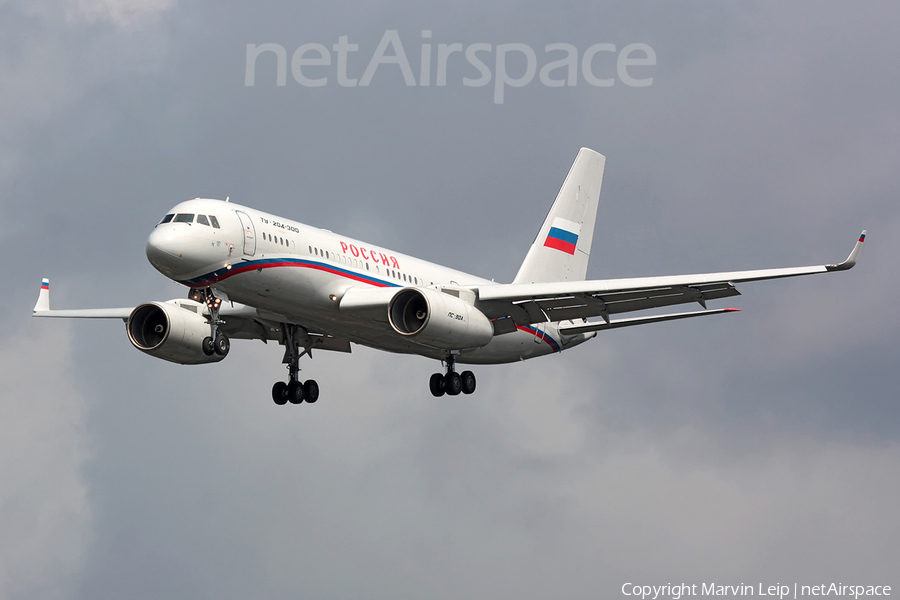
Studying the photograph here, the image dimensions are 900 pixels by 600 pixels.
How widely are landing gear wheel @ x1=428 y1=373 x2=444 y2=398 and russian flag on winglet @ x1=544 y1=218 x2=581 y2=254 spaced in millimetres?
9973

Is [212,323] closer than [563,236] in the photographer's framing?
Yes

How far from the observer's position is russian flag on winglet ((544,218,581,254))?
5084 centimetres

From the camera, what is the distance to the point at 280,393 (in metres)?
43.6

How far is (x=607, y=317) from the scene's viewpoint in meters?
39.9

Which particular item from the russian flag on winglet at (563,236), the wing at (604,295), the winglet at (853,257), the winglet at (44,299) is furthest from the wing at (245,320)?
the winglet at (853,257)

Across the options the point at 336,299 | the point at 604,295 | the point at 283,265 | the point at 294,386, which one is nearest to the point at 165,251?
the point at 283,265

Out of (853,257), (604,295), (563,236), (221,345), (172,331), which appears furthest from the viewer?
(563,236)

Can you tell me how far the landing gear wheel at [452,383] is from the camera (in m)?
42.9

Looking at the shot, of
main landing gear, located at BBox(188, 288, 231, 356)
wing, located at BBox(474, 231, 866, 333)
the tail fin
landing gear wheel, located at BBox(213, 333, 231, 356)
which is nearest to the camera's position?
main landing gear, located at BBox(188, 288, 231, 356)

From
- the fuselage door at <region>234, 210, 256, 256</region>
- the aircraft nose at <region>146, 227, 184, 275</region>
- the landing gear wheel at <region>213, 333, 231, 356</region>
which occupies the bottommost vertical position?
the landing gear wheel at <region>213, 333, 231, 356</region>

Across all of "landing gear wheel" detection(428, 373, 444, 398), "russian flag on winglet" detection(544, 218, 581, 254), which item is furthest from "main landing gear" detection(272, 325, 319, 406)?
"russian flag on winglet" detection(544, 218, 581, 254)

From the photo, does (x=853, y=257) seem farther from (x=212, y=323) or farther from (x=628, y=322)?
(x=212, y=323)

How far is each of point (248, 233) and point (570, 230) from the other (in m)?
20.4

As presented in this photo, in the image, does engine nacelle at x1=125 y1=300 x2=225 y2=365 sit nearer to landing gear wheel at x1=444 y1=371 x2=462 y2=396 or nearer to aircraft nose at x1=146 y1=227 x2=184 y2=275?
aircraft nose at x1=146 y1=227 x2=184 y2=275
